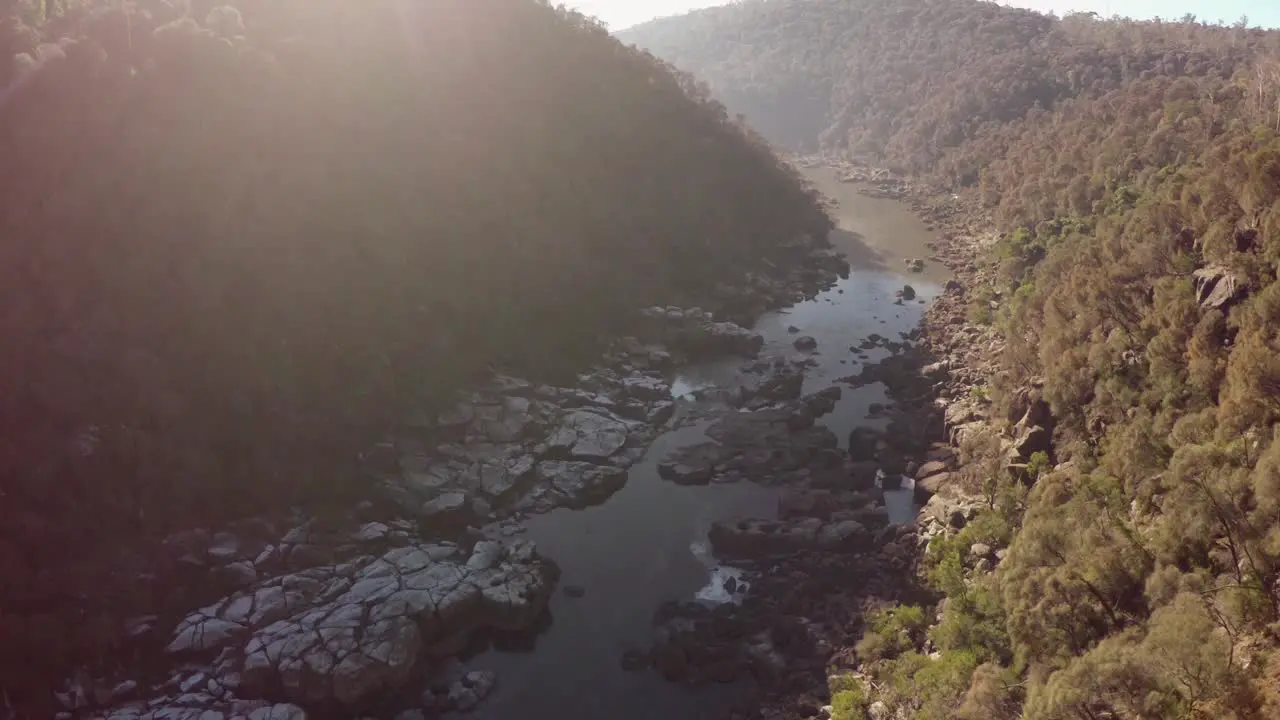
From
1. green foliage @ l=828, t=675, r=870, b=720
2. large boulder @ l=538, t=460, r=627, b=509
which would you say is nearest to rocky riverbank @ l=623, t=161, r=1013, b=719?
green foliage @ l=828, t=675, r=870, b=720

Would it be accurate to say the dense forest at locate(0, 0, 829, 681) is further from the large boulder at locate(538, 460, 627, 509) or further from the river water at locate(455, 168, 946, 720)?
the river water at locate(455, 168, 946, 720)

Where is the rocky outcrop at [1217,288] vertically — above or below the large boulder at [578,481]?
above

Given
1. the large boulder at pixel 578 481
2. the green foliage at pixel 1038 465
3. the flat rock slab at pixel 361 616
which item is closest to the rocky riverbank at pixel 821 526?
the green foliage at pixel 1038 465

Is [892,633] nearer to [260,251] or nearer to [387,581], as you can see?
[387,581]

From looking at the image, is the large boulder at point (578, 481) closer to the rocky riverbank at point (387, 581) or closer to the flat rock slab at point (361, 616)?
the rocky riverbank at point (387, 581)

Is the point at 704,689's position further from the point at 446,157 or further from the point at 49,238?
the point at 446,157

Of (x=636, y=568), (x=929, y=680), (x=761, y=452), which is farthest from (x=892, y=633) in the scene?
(x=761, y=452)
